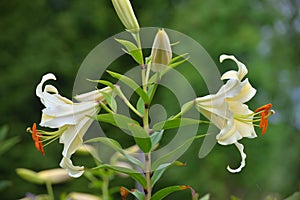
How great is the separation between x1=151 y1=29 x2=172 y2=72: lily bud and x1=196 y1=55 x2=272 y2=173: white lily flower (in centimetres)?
6

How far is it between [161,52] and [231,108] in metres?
0.10

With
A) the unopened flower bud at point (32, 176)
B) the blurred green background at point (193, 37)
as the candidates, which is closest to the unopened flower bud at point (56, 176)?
the unopened flower bud at point (32, 176)

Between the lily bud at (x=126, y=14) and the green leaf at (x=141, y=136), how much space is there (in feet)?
0.39

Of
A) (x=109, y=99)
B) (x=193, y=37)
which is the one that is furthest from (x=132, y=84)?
(x=193, y=37)

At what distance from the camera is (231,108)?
0.62 m

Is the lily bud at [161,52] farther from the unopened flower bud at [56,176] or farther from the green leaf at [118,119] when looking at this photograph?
the unopened flower bud at [56,176]

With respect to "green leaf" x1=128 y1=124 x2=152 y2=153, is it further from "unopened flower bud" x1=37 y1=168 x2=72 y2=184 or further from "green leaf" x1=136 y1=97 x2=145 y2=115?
"unopened flower bud" x1=37 y1=168 x2=72 y2=184

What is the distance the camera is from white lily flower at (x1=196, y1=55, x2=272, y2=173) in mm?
583

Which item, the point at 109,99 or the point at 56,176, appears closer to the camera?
the point at 109,99

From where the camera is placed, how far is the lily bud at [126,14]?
628 millimetres

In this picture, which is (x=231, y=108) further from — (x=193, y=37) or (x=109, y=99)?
(x=193, y=37)

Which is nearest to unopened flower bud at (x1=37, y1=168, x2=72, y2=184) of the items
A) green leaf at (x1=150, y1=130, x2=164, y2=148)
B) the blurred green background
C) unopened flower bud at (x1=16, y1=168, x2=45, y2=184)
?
unopened flower bud at (x1=16, y1=168, x2=45, y2=184)

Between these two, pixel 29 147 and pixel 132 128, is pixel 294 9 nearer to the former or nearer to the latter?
pixel 29 147

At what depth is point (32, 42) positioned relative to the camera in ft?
12.4
